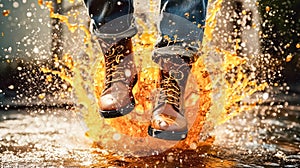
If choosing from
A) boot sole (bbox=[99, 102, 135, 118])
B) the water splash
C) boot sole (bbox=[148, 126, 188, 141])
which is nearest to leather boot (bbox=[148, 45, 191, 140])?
boot sole (bbox=[148, 126, 188, 141])

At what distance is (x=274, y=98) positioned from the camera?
5.82 m

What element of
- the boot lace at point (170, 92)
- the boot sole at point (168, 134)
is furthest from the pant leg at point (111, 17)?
the boot sole at point (168, 134)

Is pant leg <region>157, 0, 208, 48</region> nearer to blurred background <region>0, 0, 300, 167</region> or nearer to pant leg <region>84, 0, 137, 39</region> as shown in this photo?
pant leg <region>84, 0, 137, 39</region>

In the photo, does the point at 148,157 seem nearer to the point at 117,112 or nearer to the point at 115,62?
the point at 117,112

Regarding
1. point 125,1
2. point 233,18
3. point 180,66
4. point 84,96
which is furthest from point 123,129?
point 233,18

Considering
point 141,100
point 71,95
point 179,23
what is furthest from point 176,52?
point 71,95

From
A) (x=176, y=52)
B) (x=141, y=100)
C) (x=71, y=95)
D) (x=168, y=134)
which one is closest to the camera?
(x=168, y=134)

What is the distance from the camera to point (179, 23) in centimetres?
237

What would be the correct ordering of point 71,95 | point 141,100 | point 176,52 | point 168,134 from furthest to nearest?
1. point 71,95
2. point 141,100
3. point 176,52
4. point 168,134

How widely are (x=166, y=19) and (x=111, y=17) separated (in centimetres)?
27

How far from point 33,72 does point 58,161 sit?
17.3ft

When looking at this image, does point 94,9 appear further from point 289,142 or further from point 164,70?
point 289,142

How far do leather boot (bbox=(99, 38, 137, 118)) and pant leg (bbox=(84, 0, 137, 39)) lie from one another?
0.05 metres

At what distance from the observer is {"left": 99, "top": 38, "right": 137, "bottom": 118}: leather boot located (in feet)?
7.70
